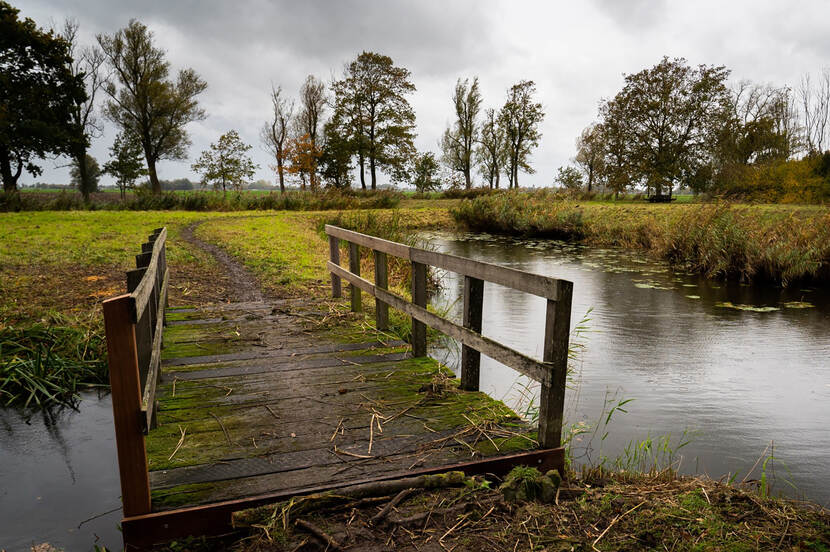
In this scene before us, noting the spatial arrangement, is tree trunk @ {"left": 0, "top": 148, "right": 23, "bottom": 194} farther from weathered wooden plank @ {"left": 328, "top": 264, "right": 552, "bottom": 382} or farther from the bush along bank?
weathered wooden plank @ {"left": 328, "top": 264, "right": 552, "bottom": 382}

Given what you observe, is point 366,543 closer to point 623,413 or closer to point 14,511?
point 14,511

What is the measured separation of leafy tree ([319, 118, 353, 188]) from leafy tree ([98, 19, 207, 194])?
11210 mm

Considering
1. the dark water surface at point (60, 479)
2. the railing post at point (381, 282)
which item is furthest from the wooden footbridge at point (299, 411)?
the dark water surface at point (60, 479)

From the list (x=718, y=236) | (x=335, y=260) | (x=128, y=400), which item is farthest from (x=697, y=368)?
(x=718, y=236)

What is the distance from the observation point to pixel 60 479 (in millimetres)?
4477

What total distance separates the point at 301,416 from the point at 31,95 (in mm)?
39875

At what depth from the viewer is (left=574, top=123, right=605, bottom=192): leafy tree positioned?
43.2 metres

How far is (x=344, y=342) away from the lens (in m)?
5.96

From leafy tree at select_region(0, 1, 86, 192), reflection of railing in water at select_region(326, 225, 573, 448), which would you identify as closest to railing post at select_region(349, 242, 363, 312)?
reflection of railing in water at select_region(326, 225, 573, 448)

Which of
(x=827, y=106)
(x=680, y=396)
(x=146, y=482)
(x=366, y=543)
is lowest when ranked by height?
(x=680, y=396)

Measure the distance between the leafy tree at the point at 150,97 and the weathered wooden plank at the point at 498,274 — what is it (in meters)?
41.9

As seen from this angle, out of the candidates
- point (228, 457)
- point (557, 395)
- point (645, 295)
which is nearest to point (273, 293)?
point (228, 457)

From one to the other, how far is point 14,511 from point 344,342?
3.14 metres

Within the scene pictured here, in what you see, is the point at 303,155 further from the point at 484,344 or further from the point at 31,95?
the point at 484,344
